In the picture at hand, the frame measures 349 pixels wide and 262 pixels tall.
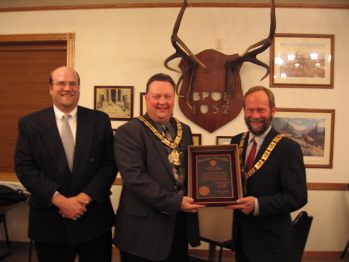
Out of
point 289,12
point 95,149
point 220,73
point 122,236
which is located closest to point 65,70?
point 95,149

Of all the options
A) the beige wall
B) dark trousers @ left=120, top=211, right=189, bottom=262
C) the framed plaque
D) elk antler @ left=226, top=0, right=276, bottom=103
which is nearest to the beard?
the framed plaque

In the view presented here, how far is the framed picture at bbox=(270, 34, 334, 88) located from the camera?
2.95 m

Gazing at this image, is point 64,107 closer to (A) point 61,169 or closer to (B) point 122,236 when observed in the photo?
(A) point 61,169

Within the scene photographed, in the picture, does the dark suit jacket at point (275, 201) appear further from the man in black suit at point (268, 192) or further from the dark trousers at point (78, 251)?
the dark trousers at point (78, 251)

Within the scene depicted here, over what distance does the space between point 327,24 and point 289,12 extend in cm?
45

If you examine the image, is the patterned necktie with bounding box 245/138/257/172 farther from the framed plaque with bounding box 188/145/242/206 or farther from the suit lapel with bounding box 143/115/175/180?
the suit lapel with bounding box 143/115/175/180

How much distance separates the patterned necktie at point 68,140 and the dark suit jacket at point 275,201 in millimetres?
1037

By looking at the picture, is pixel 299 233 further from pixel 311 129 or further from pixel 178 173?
Answer: pixel 311 129

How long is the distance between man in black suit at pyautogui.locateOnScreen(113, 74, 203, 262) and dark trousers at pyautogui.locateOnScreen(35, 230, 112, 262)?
21 centimetres

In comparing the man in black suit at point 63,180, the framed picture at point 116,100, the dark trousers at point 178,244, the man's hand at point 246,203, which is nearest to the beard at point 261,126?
the man's hand at point 246,203

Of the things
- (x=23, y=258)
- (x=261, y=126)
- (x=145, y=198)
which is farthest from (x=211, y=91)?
(x=23, y=258)

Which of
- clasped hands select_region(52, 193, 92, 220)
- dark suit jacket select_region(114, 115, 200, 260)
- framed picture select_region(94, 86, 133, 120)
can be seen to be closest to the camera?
dark suit jacket select_region(114, 115, 200, 260)

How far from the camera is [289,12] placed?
295cm

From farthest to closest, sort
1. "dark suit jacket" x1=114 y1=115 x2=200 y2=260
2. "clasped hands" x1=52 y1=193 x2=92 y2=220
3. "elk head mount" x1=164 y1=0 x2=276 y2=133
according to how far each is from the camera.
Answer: "elk head mount" x1=164 y1=0 x2=276 y2=133 < "clasped hands" x1=52 y1=193 x2=92 y2=220 < "dark suit jacket" x1=114 y1=115 x2=200 y2=260
